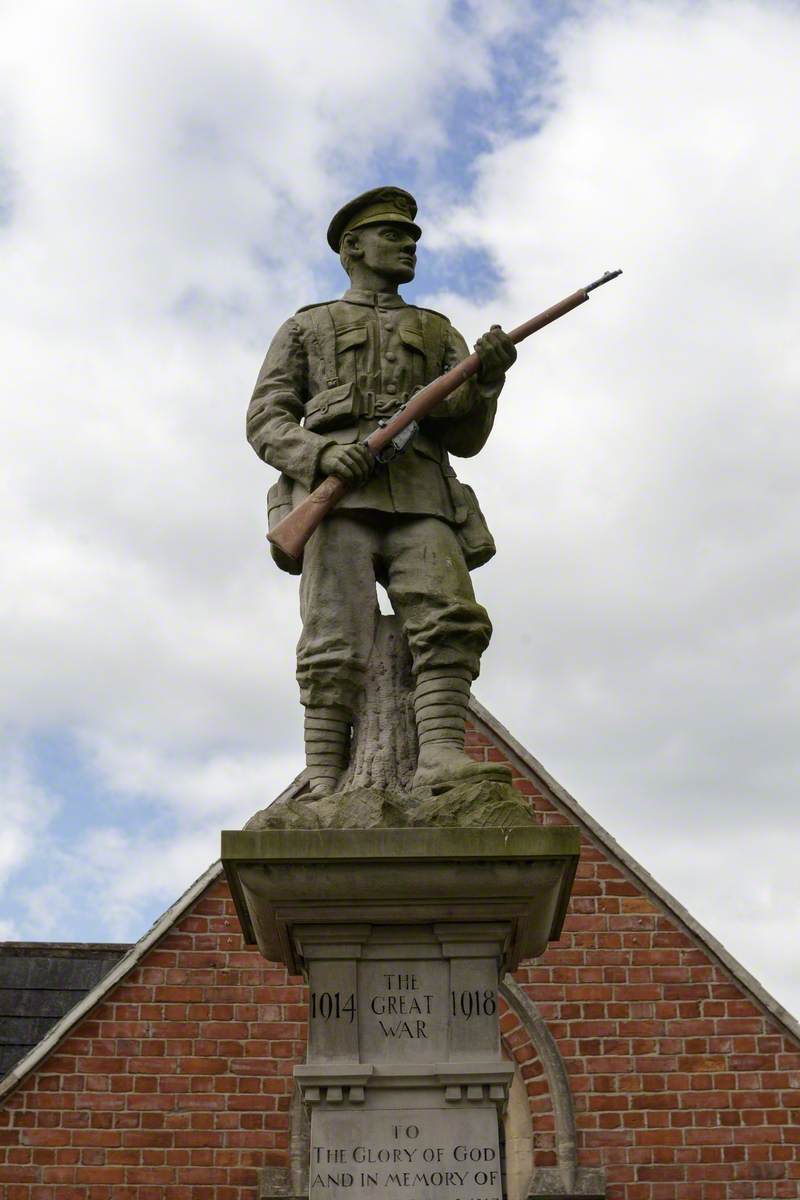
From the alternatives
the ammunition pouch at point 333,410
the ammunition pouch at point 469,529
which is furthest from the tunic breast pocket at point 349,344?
the ammunition pouch at point 469,529

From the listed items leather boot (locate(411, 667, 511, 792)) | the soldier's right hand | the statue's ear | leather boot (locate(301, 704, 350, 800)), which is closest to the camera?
leather boot (locate(411, 667, 511, 792))

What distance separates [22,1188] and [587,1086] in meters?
3.79

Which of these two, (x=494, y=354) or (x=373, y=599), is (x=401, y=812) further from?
(x=494, y=354)

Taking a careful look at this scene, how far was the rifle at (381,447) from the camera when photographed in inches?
254

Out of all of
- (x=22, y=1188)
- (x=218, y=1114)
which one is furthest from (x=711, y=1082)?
(x=22, y=1188)

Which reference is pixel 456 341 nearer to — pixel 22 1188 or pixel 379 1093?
pixel 379 1093

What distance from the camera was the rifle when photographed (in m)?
6.45

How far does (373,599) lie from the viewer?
21.6ft

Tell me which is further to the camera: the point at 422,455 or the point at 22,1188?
the point at 22,1188

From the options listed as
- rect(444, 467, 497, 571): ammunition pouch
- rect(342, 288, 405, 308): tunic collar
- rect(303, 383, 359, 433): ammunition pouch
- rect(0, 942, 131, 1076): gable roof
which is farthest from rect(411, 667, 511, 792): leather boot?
rect(0, 942, 131, 1076): gable roof

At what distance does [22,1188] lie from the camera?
10945mm

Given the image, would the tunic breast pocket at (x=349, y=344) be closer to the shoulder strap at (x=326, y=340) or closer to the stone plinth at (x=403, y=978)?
the shoulder strap at (x=326, y=340)

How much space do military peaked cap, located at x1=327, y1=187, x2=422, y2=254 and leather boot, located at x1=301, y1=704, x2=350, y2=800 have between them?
2122 millimetres

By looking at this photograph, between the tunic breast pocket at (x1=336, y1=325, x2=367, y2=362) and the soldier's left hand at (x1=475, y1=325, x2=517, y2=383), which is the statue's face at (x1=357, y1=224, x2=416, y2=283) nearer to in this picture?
the tunic breast pocket at (x1=336, y1=325, x2=367, y2=362)
